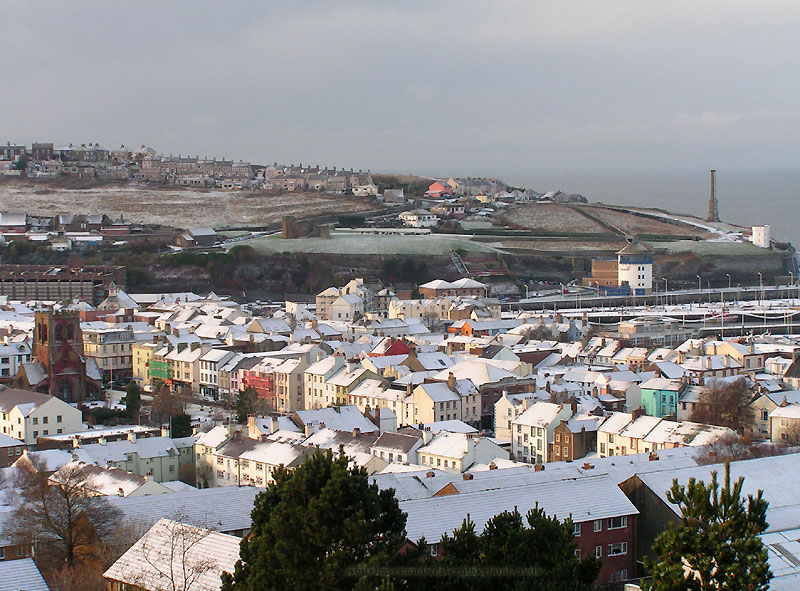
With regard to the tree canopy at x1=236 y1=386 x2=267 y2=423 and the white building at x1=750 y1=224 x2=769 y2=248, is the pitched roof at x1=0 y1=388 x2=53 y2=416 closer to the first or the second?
the tree canopy at x1=236 y1=386 x2=267 y2=423

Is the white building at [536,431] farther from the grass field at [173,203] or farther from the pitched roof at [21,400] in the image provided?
the grass field at [173,203]

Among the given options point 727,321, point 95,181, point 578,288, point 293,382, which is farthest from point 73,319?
point 95,181

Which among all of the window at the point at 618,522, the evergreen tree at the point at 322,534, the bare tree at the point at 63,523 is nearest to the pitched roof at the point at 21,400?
the bare tree at the point at 63,523

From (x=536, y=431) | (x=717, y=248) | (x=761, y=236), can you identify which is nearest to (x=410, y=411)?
(x=536, y=431)

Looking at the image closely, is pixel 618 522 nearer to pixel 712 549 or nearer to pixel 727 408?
pixel 712 549

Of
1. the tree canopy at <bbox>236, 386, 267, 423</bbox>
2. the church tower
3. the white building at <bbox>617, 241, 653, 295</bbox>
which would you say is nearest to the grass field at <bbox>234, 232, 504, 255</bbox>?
the white building at <bbox>617, 241, 653, 295</bbox>

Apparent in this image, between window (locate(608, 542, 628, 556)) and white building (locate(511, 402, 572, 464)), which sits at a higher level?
window (locate(608, 542, 628, 556))
